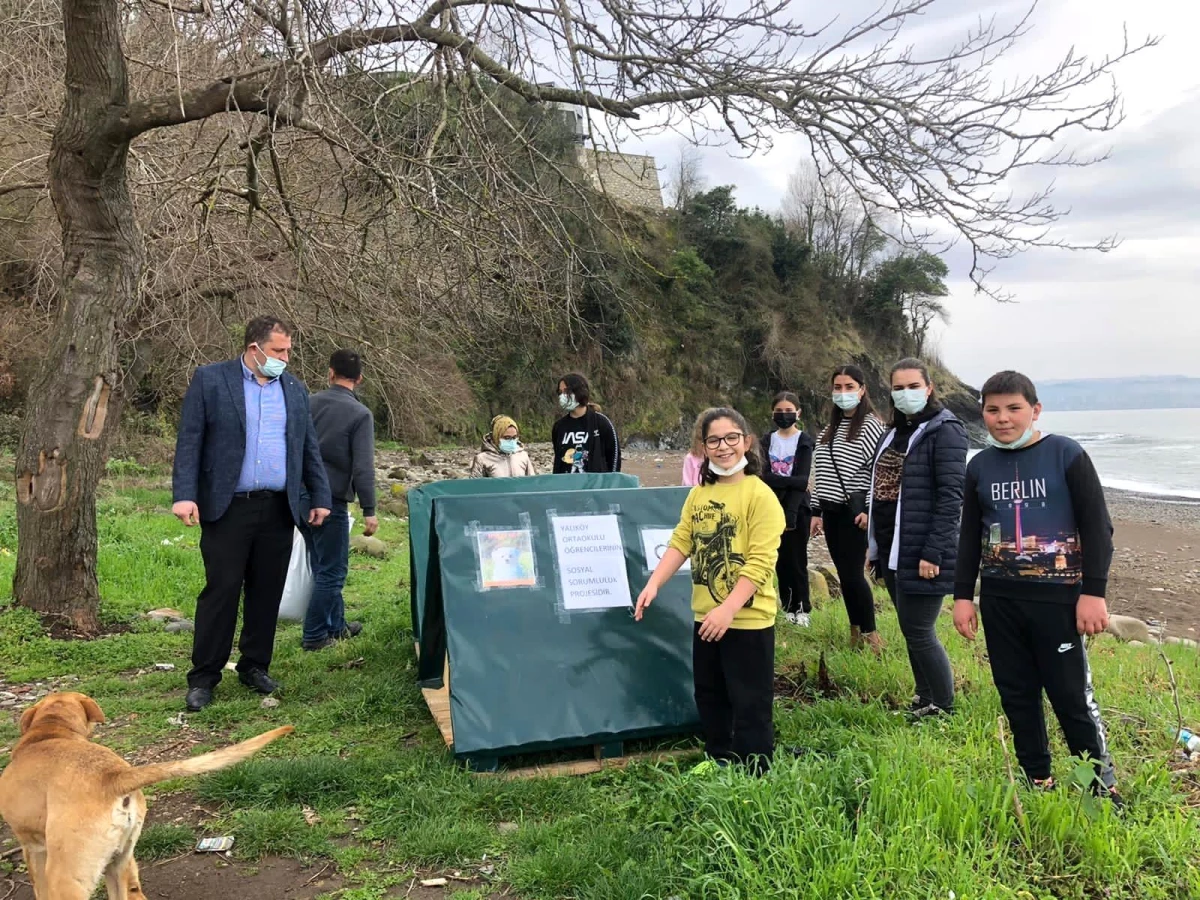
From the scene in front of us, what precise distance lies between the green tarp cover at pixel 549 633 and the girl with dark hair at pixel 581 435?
8.58 feet

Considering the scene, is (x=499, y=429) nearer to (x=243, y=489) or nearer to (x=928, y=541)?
(x=243, y=489)

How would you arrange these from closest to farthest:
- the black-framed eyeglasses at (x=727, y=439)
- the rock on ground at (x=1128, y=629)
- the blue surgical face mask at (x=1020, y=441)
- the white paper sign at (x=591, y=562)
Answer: the blue surgical face mask at (x=1020, y=441), the black-framed eyeglasses at (x=727, y=439), the white paper sign at (x=591, y=562), the rock on ground at (x=1128, y=629)

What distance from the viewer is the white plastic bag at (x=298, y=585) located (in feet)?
21.0

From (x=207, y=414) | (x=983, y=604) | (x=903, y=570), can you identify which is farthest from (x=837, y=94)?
(x=207, y=414)

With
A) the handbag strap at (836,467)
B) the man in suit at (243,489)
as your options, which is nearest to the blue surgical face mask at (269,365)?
the man in suit at (243,489)

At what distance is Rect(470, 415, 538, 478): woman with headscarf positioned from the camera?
22.5 feet

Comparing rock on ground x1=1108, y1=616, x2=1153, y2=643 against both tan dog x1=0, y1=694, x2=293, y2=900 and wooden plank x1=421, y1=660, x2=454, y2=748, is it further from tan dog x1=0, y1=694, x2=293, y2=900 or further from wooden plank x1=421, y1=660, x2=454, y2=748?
tan dog x1=0, y1=694, x2=293, y2=900

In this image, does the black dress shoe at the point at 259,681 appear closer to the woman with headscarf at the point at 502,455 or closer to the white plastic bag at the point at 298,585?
the white plastic bag at the point at 298,585

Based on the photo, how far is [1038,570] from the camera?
125 inches

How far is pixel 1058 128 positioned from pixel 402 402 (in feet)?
36.0

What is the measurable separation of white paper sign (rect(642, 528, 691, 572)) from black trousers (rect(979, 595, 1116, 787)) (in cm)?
157

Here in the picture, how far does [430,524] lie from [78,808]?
2.36 m

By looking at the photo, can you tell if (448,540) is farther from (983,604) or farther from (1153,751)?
(1153,751)

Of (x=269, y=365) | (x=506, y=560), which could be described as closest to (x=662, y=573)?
(x=506, y=560)
